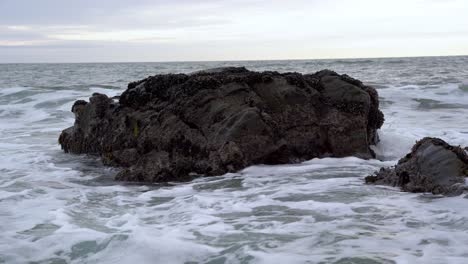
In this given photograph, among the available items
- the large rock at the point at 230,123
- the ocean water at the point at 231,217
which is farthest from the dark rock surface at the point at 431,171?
the large rock at the point at 230,123

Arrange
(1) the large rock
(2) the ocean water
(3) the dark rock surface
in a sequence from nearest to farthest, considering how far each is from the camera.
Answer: (2) the ocean water
(3) the dark rock surface
(1) the large rock

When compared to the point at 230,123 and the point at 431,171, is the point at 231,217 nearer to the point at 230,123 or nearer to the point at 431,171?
the point at 431,171

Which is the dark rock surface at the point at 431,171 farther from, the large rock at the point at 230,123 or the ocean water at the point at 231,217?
the large rock at the point at 230,123

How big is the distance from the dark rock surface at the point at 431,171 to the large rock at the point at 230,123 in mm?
1450

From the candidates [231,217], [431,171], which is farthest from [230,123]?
[431,171]

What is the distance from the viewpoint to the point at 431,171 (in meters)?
5.21

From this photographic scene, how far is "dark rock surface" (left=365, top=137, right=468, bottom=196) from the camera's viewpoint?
4973 millimetres

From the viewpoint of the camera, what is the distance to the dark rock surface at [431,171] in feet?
16.3

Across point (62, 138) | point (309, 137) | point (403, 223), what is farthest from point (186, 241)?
point (62, 138)

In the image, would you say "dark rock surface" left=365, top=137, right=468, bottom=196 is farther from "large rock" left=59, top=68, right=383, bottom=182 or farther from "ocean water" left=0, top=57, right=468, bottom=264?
"large rock" left=59, top=68, right=383, bottom=182

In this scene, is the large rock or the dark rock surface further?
the large rock

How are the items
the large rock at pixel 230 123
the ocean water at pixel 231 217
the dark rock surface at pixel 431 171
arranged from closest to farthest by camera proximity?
1. the ocean water at pixel 231 217
2. the dark rock surface at pixel 431 171
3. the large rock at pixel 230 123

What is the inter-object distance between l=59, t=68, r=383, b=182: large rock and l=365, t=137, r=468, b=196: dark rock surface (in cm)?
145

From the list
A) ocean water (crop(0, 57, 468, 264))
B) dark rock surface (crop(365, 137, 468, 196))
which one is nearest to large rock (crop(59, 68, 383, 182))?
ocean water (crop(0, 57, 468, 264))
